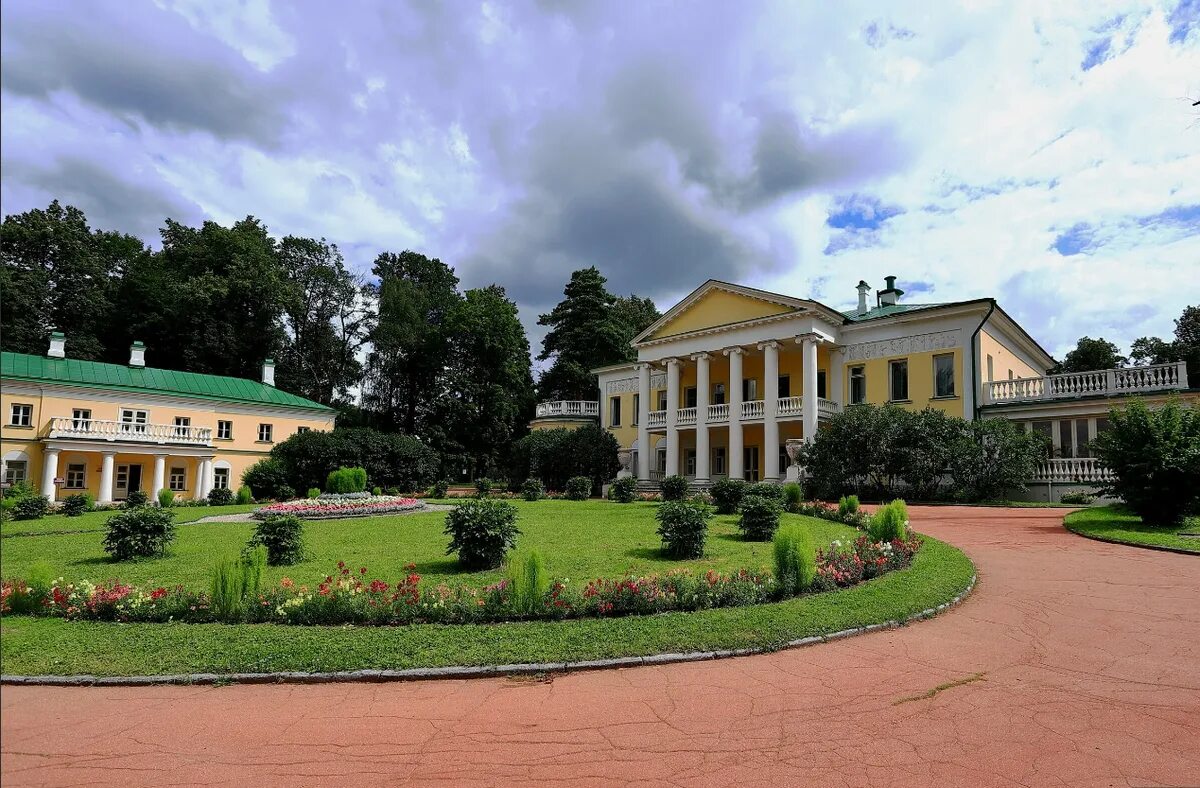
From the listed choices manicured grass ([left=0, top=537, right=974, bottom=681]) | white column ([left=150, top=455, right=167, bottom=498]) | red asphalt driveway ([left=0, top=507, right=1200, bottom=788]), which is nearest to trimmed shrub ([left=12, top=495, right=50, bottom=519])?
Answer: white column ([left=150, top=455, right=167, bottom=498])

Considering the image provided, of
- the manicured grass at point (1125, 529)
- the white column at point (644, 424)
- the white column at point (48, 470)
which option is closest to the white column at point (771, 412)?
the white column at point (644, 424)

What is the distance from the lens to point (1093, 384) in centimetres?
2567

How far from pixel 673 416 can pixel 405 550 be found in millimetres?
23982

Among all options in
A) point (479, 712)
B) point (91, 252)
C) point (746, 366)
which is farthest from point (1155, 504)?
point (91, 252)

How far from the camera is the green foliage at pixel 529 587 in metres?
8.05

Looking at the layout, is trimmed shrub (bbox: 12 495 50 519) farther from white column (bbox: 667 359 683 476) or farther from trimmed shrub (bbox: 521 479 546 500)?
white column (bbox: 667 359 683 476)

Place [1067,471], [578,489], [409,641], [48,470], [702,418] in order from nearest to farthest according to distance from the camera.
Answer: [48,470], [409,641], [1067,471], [578,489], [702,418]

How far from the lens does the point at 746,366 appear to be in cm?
3641

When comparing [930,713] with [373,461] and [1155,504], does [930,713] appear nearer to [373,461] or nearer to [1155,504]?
[1155,504]

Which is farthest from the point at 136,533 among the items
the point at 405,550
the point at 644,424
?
the point at 644,424

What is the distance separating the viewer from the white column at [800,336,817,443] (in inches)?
1182

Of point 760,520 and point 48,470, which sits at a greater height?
point 48,470

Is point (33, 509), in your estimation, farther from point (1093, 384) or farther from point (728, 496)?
point (1093, 384)

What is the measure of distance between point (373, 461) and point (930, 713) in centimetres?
3524
